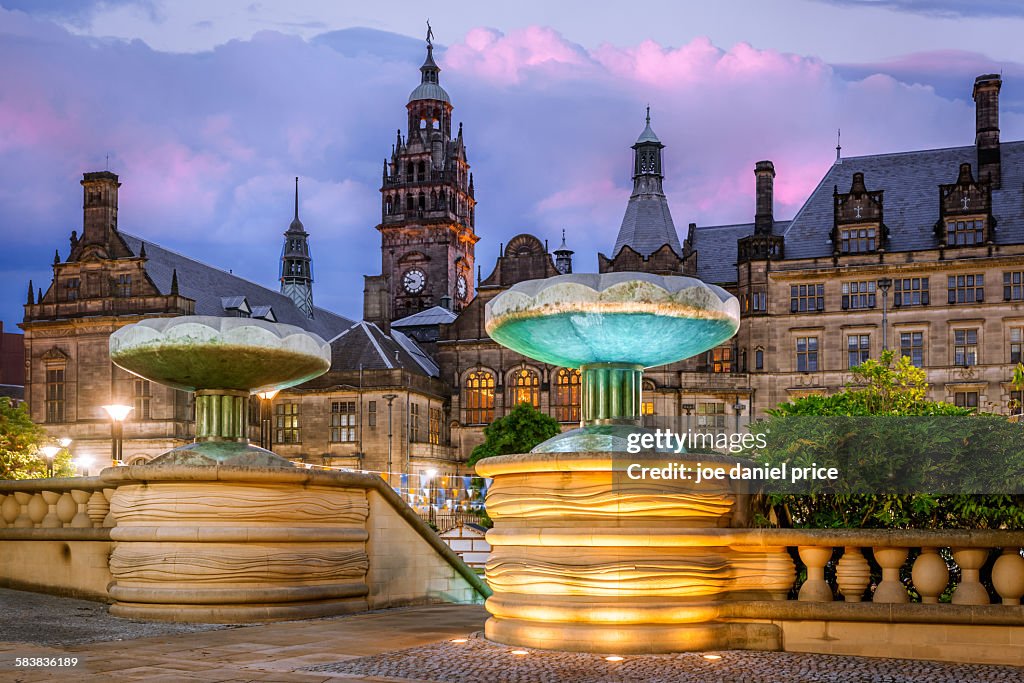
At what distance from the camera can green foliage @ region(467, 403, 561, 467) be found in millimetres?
47469

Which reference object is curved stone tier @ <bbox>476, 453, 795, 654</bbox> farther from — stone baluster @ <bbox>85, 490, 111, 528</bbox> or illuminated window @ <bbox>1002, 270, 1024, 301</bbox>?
illuminated window @ <bbox>1002, 270, 1024, 301</bbox>

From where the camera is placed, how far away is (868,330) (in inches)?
1955

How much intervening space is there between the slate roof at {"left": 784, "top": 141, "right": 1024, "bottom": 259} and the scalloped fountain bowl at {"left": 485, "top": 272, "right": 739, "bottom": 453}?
40.5 meters

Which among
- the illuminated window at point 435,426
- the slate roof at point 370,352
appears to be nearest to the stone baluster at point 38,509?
the slate roof at point 370,352

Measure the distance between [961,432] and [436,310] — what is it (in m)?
68.4

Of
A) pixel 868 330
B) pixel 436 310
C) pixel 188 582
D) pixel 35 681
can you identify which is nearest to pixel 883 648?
pixel 35 681

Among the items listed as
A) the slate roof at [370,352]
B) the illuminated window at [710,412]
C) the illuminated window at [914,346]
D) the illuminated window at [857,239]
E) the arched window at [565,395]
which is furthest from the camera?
the slate roof at [370,352]

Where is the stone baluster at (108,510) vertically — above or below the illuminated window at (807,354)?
below

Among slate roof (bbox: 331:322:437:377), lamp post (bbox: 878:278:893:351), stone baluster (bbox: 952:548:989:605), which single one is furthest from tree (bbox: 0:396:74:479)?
lamp post (bbox: 878:278:893:351)

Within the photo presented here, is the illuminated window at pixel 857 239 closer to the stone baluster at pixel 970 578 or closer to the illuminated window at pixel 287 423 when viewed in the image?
the illuminated window at pixel 287 423

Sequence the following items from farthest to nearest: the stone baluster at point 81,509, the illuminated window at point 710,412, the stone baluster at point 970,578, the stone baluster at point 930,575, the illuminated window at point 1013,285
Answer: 1. the illuminated window at point 710,412
2. the illuminated window at point 1013,285
3. the stone baluster at point 81,509
4. the stone baluster at point 930,575
5. the stone baluster at point 970,578

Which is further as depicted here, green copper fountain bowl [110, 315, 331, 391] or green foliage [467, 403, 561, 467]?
green foliage [467, 403, 561, 467]

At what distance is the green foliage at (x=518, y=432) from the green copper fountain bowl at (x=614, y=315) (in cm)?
3494

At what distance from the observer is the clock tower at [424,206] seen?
8700cm
